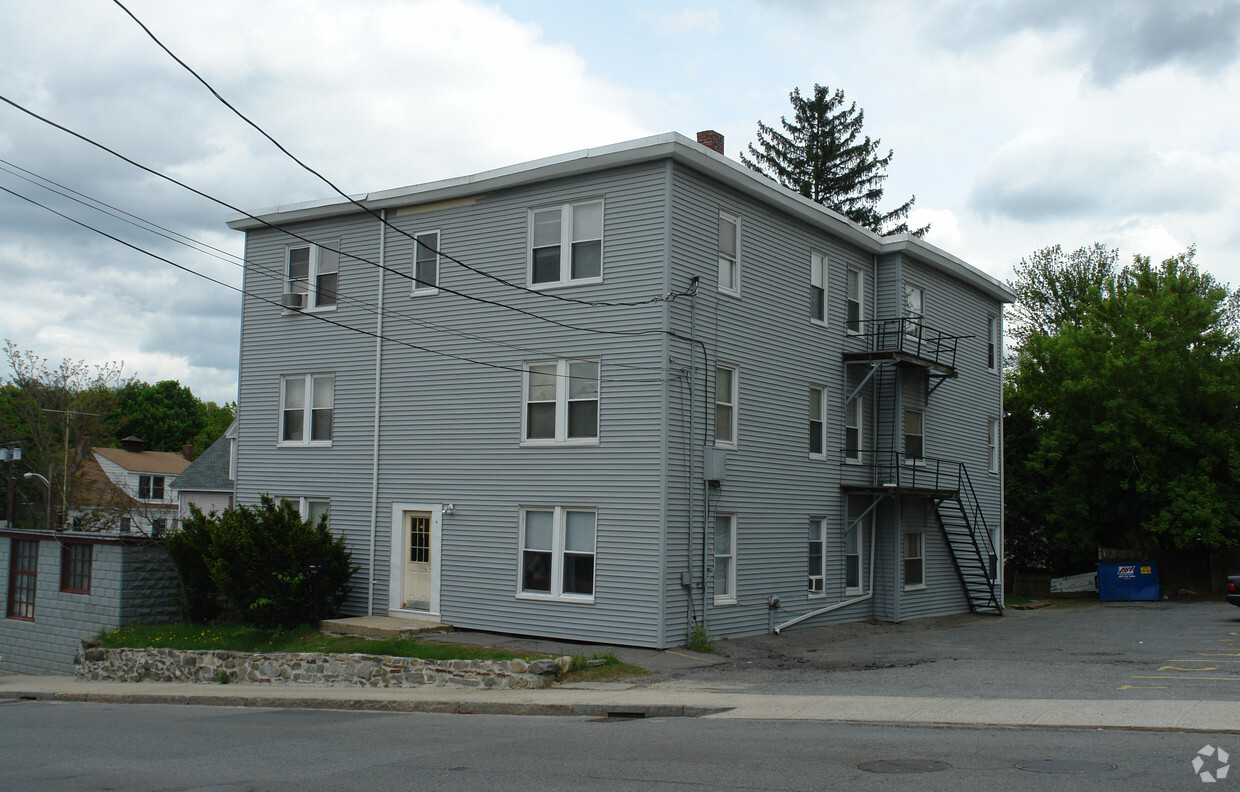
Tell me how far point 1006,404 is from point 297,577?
2875cm

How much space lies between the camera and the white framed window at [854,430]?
23719 mm

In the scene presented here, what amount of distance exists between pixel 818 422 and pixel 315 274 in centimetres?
1197

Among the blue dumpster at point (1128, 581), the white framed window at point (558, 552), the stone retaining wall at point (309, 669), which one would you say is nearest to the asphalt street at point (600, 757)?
the stone retaining wall at point (309, 669)

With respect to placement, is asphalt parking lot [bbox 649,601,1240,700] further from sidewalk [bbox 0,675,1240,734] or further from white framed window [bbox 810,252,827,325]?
white framed window [bbox 810,252,827,325]

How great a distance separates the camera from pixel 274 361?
24125mm

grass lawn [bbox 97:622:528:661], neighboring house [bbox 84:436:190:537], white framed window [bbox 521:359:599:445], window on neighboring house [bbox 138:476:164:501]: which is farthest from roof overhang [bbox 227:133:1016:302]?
window on neighboring house [bbox 138:476:164:501]

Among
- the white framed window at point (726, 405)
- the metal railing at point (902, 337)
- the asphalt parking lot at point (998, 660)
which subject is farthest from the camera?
the metal railing at point (902, 337)

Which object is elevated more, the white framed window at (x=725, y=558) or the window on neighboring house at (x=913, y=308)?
the window on neighboring house at (x=913, y=308)

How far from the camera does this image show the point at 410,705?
14508mm

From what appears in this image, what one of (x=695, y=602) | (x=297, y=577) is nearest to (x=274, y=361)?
(x=297, y=577)

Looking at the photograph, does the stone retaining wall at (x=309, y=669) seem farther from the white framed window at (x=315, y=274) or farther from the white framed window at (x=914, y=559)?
the white framed window at (x=914, y=559)

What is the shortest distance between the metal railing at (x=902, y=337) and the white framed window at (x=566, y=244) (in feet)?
25.1

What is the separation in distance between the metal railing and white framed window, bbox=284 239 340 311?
12.1 metres

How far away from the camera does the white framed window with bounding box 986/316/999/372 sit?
29766 millimetres
